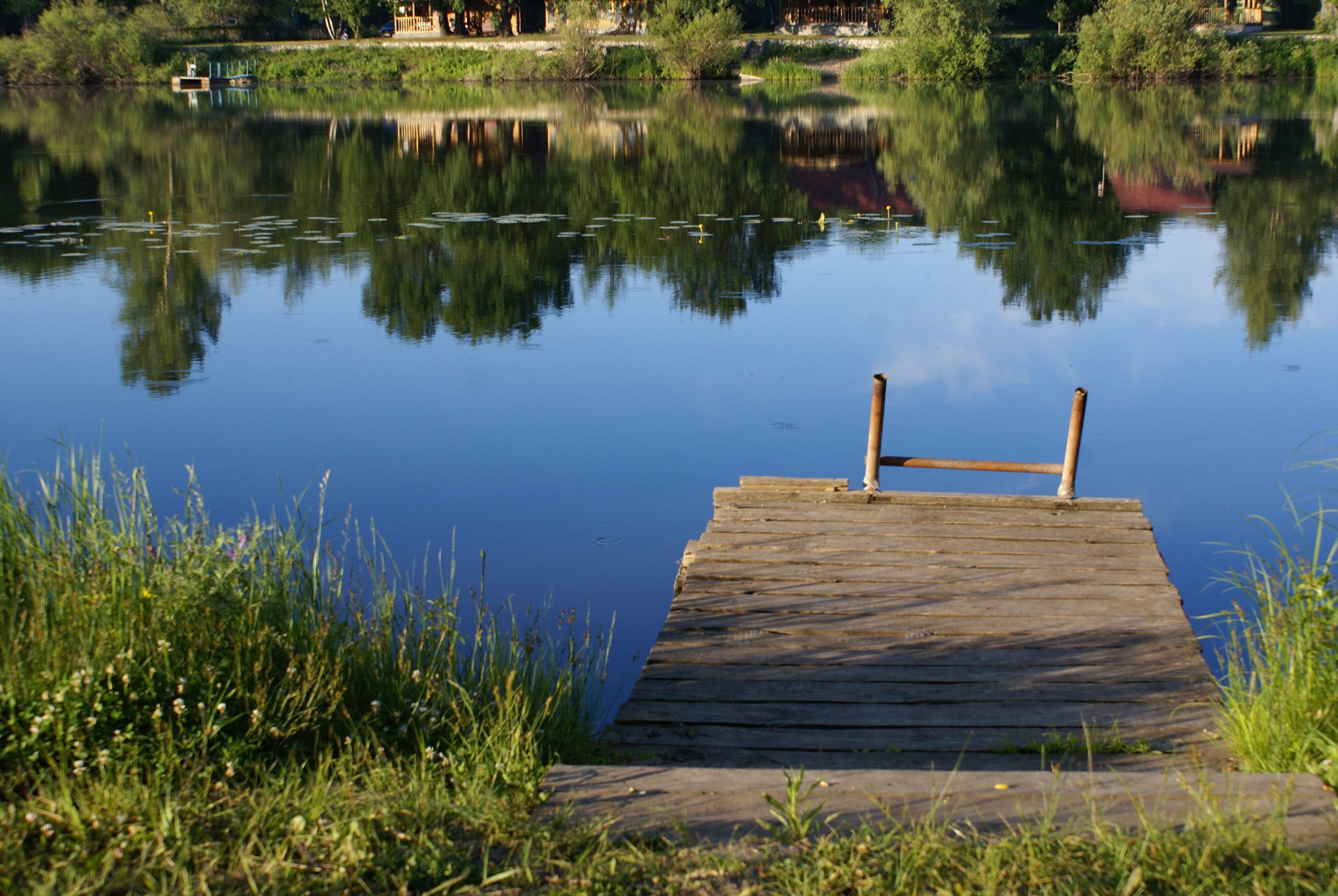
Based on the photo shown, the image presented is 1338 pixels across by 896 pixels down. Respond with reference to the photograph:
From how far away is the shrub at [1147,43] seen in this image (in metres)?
40.4

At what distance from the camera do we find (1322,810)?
2.84 m

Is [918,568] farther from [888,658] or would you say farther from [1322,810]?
[1322,810]

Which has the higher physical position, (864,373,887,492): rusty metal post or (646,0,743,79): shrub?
(646,0,743,79): shrub

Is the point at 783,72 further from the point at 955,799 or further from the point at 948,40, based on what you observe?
the point at 955,799

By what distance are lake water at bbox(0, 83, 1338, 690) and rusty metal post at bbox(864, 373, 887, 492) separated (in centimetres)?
97

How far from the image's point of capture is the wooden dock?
3035mm

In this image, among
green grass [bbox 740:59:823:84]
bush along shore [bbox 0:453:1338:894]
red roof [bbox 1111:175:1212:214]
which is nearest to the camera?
bush along shore [bbox 0:453:1338:894]

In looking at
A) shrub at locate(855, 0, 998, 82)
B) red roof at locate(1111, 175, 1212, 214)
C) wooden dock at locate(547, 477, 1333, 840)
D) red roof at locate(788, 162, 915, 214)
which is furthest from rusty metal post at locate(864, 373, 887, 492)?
shrub at locate(855, 0, 998, 82)

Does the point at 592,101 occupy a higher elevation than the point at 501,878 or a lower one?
higher

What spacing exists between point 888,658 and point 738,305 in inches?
319

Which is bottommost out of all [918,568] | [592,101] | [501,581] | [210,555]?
[501,581]

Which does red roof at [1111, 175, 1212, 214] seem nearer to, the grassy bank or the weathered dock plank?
the weathered dock plank

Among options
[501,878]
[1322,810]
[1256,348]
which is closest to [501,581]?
[501,878]

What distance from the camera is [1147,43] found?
40656mm
